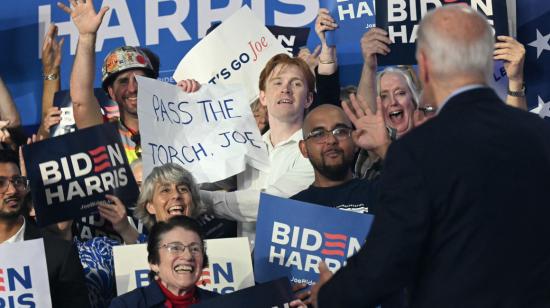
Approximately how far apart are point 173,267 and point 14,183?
1003 mm

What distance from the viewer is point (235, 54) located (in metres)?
5.81

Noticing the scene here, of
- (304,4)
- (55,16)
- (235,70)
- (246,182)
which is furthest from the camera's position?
(55,16)

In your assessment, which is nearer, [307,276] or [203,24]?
[307,276]

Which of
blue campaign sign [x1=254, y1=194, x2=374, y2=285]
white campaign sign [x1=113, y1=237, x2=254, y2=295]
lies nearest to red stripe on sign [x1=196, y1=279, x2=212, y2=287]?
white campaign sign [x1=113, y1=237, x2=254, y2=295]

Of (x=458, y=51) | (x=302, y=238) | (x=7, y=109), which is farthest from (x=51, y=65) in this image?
(x=458, y=51)

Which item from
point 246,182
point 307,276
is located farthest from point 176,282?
point 246,182

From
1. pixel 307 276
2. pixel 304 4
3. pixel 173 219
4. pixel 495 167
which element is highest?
pixel 304 4

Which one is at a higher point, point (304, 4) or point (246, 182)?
point (304, 4)

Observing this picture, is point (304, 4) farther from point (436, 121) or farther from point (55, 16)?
point (436, 121)

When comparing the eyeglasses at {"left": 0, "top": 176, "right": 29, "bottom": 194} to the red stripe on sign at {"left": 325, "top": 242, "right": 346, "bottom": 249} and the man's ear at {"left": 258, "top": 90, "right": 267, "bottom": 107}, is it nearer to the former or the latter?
the man's ear at {"left": 258, "top": 90, "right": 267, "bottom": 107}

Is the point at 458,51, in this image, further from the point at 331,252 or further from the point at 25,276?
the point at 25,276

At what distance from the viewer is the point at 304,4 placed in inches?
250

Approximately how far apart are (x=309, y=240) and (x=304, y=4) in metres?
2.24

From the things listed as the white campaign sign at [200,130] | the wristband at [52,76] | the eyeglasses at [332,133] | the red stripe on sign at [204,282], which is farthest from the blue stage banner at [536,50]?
the wristband at [52,76]
